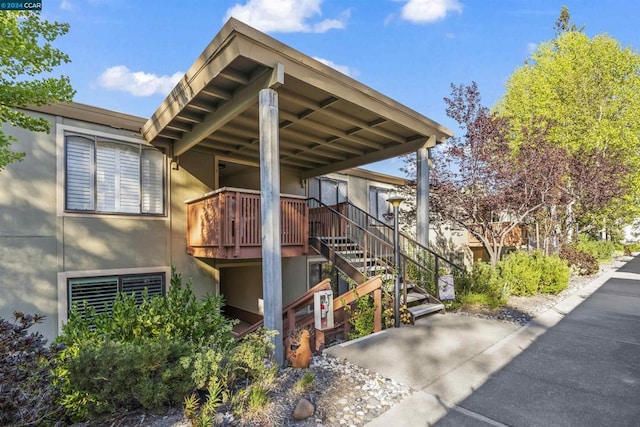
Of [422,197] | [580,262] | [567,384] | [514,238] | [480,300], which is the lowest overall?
[567,384]

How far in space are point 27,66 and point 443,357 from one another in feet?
22.4

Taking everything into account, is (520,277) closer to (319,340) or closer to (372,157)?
(372,157)

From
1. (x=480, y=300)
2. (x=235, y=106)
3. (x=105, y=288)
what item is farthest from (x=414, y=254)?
(x=105, y=288)

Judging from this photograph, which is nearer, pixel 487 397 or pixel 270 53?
pixel 487 397

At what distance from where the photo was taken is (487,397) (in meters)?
3.59

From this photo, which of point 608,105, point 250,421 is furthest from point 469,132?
point 608,105

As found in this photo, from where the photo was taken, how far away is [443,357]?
464 centimetres

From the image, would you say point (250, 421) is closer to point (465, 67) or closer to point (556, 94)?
point (465, 67)

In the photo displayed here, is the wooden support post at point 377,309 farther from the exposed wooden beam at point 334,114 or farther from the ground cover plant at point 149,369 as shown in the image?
the exposed wooden beam at point 334,114

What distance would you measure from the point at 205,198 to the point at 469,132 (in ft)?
23.7

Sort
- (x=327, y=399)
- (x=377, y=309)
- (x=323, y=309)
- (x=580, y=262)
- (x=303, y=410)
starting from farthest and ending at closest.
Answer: (x=580, y=262)
(x=377, y=309)
(x=323, y=309)
(x=327, y=399)
(x=303, y=410)

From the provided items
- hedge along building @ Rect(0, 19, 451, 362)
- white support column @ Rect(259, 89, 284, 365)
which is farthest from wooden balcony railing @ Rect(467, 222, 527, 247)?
white support column @ Rect(259, 89, 284, 365)

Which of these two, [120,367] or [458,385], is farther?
[458,385]

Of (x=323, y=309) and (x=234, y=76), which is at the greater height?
(x=234, y=76)
